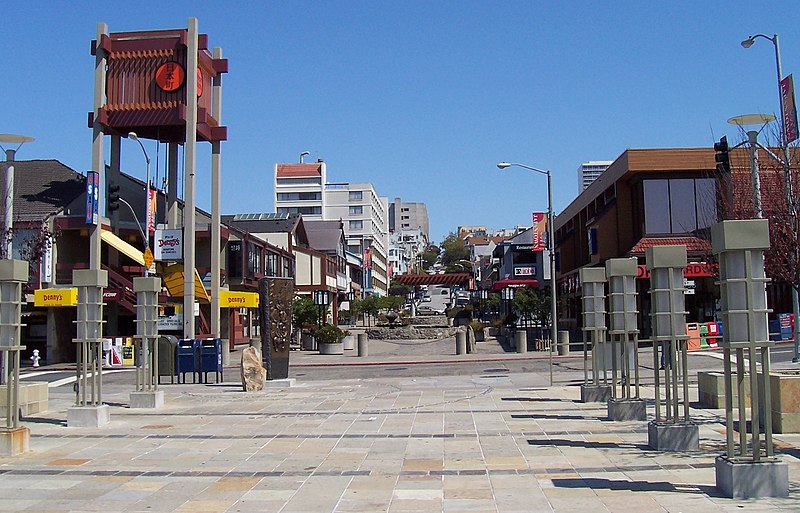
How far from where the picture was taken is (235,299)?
163 ft

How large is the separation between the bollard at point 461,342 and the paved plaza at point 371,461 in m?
19.7

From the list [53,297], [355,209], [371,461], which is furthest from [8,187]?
[355,209]

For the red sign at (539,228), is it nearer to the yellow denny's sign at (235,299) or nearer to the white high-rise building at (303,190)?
the yellow denny's sign at (235,299)

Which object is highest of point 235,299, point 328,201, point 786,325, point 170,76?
point 328,201

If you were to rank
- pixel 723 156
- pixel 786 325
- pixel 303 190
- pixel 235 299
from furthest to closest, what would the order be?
pixel 303 190, pixel 235 299, pixel 786 325, pixel 723 156

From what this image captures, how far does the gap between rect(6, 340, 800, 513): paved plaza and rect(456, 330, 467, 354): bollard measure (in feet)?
64.7

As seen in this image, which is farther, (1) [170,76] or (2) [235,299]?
(2) [235,299]

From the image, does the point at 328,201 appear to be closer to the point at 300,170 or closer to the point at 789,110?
the point at 300,170

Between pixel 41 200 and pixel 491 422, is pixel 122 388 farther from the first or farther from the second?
pixel 41 200

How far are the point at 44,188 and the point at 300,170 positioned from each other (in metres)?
88.9

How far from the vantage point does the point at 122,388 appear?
88.4 ft

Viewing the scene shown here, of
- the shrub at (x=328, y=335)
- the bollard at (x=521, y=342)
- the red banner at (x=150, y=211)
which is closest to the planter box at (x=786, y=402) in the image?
the bollard at (x=521, y=342)

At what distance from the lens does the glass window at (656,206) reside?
144 feet

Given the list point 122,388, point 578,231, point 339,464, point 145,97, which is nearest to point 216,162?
point 145,97
